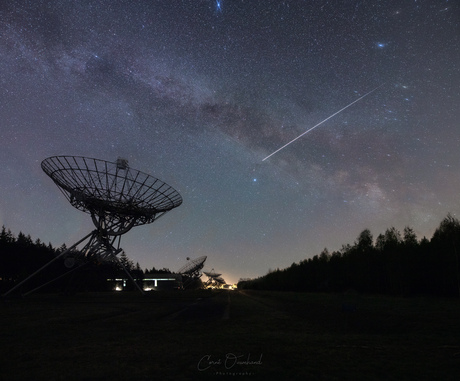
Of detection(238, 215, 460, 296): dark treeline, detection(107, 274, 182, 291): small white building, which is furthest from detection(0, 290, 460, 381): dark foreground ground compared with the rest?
detection(107, 274, 182, 291): small white building

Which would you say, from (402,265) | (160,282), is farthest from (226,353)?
(160,282)

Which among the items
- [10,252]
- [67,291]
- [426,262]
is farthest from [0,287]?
[426,262]

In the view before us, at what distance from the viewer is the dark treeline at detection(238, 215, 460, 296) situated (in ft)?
146

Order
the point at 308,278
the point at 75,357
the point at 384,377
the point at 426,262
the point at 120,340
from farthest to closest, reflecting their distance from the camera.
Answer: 1. the point at 308,278
2. the point at 426,262
3. the point at 120,340
4. the point at 75,357
5. the point at 384,377

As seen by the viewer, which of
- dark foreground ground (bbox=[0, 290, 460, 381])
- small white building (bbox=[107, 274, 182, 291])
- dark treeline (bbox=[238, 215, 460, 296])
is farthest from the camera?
small white building (bbox=[107, 274, 182, 291])

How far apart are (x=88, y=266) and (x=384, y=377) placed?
42.3 meters

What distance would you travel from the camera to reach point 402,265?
1966 inches

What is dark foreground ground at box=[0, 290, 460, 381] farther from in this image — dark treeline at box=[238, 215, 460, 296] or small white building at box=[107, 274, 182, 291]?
small white building at box=[107, 274, 182, 291]

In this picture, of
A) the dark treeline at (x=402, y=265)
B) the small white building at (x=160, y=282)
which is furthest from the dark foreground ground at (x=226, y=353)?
the small white building at (x=160, y=282)

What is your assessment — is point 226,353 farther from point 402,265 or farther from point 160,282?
point 160,282

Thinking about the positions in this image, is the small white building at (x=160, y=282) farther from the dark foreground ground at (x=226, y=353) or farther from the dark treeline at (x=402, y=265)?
the dark foreground ground at (x=226, y=353)

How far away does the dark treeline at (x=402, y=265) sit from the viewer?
44.6 metres

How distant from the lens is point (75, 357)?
6855 millimetres

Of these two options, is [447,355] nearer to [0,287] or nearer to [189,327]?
[189,327]
